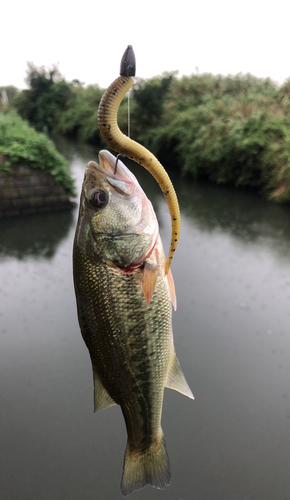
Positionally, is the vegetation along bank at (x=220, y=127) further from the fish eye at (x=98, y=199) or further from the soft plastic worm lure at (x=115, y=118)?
the soft plastic worm lure at (x=115, y=118)

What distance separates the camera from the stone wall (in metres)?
8.34

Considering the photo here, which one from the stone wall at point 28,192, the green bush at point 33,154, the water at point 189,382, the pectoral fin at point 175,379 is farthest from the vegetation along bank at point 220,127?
the pectoral fin at point 175,379

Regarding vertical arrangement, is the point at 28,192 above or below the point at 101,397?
below

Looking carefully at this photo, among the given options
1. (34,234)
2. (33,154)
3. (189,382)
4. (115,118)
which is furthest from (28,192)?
(115,118)

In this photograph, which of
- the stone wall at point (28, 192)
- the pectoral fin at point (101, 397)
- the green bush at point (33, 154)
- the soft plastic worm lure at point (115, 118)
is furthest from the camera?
the stone wall at point (28, 192)

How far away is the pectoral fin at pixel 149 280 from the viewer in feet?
3.55

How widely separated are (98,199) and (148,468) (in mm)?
1107

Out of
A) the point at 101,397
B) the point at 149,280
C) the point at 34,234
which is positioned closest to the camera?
the point at 149,280

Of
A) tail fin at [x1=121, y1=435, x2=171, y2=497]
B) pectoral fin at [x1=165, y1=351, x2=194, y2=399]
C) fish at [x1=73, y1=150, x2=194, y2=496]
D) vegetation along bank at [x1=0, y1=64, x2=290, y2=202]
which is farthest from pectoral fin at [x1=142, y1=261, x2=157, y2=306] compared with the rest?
vegetation along bank at [x1=0, y1=64, x2=290, y2=202]

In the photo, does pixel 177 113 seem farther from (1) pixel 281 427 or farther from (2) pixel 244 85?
(1) pixel 281 427

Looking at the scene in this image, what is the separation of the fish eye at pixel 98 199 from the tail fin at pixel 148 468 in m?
1.02

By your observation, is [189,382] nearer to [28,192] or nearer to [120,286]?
[120,286]

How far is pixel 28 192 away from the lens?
28.4ft

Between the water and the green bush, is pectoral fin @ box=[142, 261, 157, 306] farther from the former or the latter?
the green bush
